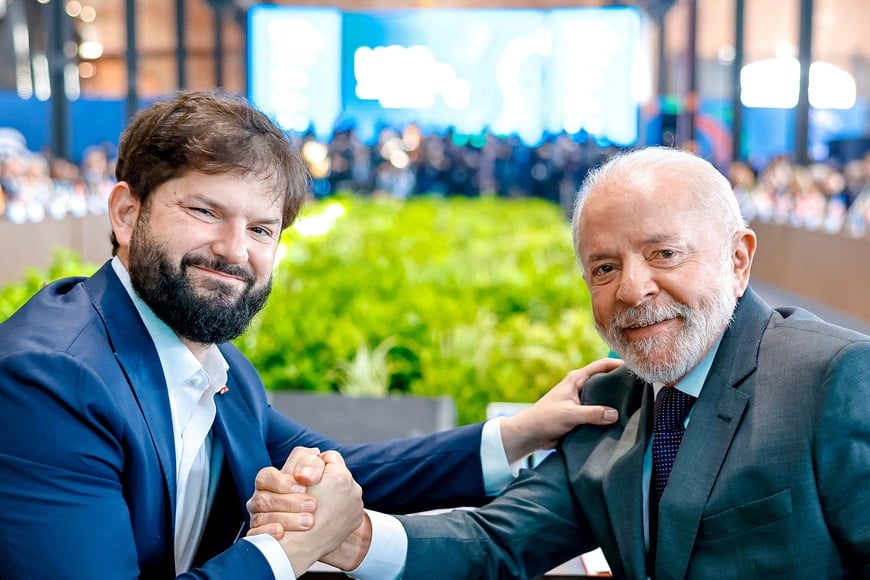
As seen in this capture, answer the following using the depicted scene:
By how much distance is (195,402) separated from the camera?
1816 millimetres

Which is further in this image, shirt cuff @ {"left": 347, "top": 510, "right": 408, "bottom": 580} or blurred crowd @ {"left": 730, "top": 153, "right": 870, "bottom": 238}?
blurred crowd @ {"left": 730, "top": 153, "right": 870, "bottom": 238}

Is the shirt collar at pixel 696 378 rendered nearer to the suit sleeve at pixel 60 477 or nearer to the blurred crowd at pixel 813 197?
the suit sleeve at pixel 60 477

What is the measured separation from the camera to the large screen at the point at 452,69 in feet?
43.6

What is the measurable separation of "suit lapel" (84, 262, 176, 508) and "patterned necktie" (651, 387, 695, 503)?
80cm

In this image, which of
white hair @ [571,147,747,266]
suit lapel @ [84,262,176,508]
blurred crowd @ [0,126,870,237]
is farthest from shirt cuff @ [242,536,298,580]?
blurred crowd @ [0,126,870,237]

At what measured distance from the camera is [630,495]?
1869mm

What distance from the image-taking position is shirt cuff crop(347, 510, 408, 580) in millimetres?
1949

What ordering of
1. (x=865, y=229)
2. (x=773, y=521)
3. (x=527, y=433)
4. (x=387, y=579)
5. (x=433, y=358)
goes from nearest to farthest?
(x=773, y=521)
(x=387, y=579)
(x=527, y=433)
(x=433, y=358)
(x=865, y=229)

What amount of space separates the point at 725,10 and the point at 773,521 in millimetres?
26071

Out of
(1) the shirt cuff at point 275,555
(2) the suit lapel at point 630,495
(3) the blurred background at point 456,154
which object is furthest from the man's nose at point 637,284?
(3) the blurred background at point 456,154

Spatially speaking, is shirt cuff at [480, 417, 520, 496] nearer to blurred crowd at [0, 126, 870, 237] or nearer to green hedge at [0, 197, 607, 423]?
green hedge at [0, 197, 607, 423]

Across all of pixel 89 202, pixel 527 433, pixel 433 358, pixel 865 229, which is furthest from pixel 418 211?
pixel 527 433

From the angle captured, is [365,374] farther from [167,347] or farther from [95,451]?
[95,451]

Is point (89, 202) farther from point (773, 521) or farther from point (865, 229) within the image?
point (773, 521)
